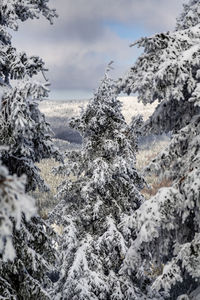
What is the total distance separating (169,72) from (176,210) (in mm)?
2790

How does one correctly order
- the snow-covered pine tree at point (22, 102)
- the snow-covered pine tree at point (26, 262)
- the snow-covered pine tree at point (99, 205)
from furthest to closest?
the snow-covered pine tree at point (99, 205)
the snow-covered pine tree at point (26, 262)
the snow-covered pine tree at point (22, 102)

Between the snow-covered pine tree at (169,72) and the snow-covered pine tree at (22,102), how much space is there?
7.01 feet

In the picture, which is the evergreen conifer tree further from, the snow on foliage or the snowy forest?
the snow on foliage

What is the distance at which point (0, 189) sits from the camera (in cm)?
255

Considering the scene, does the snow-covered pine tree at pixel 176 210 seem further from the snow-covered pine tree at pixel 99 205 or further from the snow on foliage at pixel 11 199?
the snow-covered pine tree at pixel 99 205

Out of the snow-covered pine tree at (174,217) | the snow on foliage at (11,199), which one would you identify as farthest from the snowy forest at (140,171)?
the snow on foliage at (11,199)

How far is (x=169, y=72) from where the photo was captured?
6.70 m

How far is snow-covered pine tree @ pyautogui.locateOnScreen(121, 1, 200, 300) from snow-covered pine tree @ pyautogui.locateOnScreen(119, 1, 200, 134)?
2cm

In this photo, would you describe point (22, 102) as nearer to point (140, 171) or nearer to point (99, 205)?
point (140, 171)

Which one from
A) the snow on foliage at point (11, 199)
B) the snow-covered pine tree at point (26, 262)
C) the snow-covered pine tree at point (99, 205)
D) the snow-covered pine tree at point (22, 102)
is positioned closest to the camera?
the snow on foliage at point (11, 199)

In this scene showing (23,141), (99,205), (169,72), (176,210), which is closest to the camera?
Result: (169,72)

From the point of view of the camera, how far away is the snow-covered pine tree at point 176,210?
21.3ft

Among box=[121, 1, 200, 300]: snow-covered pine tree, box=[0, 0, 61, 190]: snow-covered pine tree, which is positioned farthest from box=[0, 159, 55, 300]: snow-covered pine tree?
box=[121, 1, 200, 300]: snow-covered pine tree

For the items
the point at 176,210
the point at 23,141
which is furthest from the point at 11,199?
the point at 23,141
